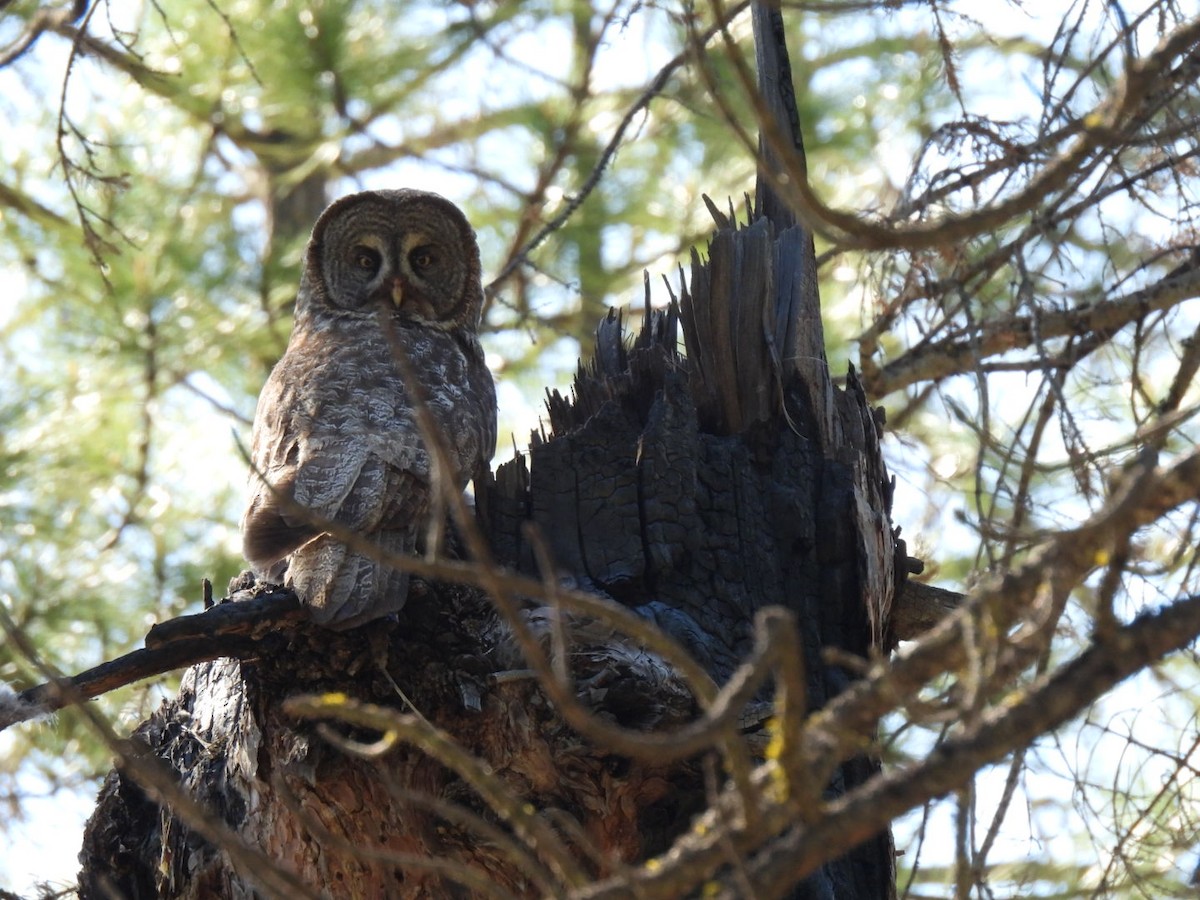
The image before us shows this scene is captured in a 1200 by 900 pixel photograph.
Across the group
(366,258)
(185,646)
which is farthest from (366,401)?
(366,258)

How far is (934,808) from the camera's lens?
8.72ft

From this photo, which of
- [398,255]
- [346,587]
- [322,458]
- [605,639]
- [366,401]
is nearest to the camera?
[346,587]

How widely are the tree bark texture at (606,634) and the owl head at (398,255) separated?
1.34 m

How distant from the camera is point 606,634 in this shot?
2959 mm

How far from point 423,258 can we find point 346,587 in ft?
7.81

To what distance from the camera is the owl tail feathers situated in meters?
2.78

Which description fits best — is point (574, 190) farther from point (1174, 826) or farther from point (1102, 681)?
point (1102, 681)

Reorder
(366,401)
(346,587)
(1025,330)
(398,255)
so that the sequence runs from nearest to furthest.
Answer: (346,587) < (366,401) < (1025,330) < (398,255)

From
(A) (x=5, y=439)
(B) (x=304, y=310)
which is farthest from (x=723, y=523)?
(A) (x=5, y=439)

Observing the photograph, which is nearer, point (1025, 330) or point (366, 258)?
point (1025, 330)

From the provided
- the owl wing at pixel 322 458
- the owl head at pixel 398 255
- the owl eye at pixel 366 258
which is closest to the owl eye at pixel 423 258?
the owl head at pixel 398 255

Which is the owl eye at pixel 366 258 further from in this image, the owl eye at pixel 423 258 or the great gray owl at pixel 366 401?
the owl eye at pixel 423 258

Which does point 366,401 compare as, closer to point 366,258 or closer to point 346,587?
point 346,587

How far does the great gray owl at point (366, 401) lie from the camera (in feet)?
9.49
